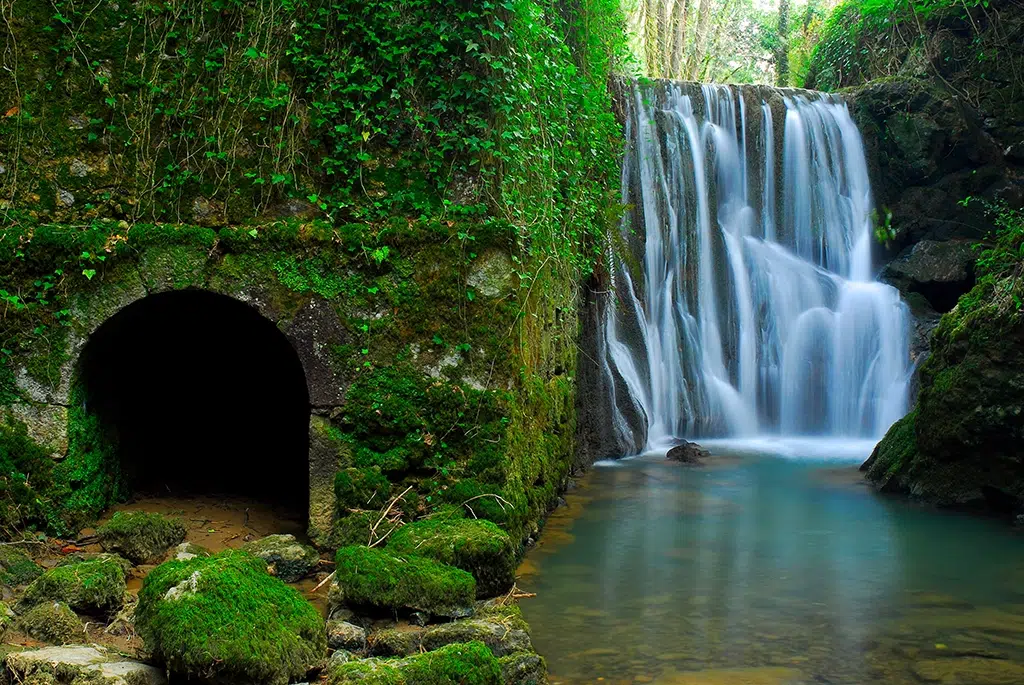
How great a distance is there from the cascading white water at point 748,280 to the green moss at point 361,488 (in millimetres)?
→ 5525

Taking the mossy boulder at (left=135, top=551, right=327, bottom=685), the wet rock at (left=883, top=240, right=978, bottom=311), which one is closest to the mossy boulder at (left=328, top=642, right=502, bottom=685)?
the mossy boulder at (left=135, top=551, right=327, bottom=685)

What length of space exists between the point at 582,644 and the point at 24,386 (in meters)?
3.70

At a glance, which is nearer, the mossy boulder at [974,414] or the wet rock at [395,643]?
the wet rock at [395,643]

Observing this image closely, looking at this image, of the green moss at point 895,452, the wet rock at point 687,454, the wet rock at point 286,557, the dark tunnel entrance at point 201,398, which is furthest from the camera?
the wet rock at point 687,454

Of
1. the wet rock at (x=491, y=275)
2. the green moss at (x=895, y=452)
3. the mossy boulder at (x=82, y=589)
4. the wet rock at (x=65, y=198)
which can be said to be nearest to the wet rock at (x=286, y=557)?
the mossy boulder at (x=82, y=589)

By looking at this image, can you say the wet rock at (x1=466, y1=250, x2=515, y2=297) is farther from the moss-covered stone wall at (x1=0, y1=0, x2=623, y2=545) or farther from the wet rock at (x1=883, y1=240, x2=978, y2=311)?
the wet rock at (x1=883, y1=240, x2=978, y2=311)

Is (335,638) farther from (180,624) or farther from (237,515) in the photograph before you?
(237,515)

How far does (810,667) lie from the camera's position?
464 cm

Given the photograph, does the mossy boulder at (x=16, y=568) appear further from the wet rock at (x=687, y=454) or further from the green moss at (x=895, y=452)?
the green moss at (x=895, y=452)

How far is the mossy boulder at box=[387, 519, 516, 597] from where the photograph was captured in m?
5.12

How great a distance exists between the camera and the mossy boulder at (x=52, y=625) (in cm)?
430

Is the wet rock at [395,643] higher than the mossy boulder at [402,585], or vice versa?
the mossy boulder at [402,585]

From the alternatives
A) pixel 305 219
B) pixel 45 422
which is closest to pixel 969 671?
pixel 305 219

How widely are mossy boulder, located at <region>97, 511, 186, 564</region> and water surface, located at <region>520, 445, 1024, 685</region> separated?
7.46 ft
